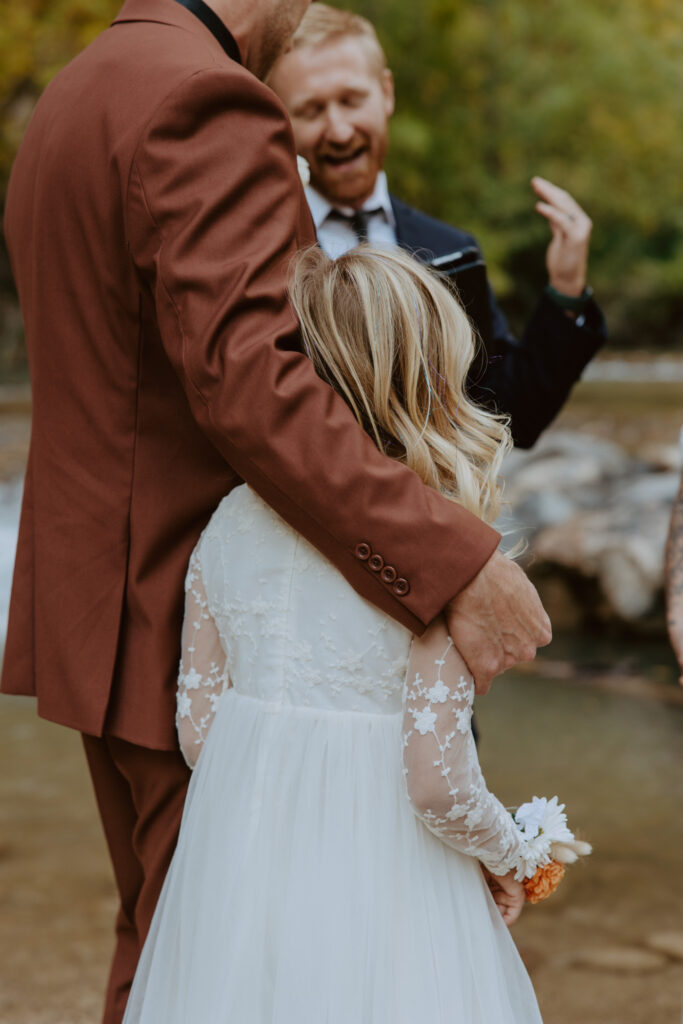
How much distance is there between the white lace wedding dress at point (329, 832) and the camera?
1.40m

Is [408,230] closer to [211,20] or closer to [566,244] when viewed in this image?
[566,244]

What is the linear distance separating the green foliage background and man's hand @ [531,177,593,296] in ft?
38.5

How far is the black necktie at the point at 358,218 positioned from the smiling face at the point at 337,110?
40mm

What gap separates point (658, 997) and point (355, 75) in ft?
7.48

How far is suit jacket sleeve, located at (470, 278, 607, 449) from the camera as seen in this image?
2361mm

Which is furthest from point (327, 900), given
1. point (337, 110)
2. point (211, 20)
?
point (337, 110)

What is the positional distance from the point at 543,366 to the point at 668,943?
1.67m

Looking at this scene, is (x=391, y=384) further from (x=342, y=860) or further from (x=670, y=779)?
(x=670, y=779)

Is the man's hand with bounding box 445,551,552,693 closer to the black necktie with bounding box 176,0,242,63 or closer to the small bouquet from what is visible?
the small bouquet

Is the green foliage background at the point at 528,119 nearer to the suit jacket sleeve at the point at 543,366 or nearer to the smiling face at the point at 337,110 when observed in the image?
the smiling face at the point at 337,110

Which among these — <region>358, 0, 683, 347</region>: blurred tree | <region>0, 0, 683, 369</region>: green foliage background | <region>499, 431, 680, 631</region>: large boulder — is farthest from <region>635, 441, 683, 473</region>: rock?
<region>358, 0, 683, 347</region>: blurred tree


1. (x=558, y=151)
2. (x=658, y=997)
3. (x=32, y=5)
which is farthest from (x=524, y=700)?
(x=558, y=151)

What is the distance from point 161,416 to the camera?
A: 1590mm

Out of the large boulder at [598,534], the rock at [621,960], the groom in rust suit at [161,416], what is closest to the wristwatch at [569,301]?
the groom in rust suit at [161,416]
